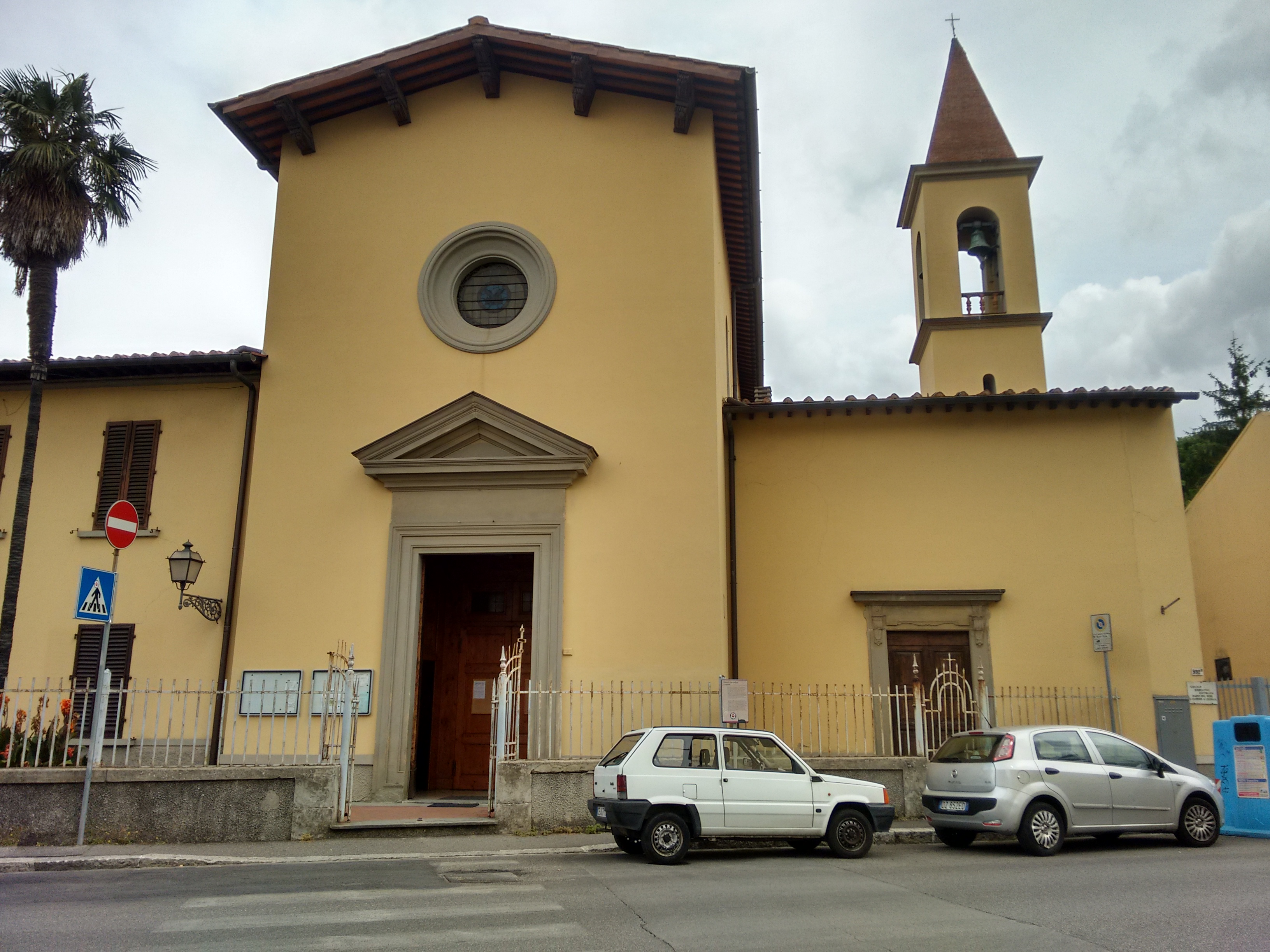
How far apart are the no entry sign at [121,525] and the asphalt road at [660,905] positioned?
323 centimetres

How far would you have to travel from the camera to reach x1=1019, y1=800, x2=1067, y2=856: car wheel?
32.6 ft

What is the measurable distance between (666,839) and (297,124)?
1089 centimetres

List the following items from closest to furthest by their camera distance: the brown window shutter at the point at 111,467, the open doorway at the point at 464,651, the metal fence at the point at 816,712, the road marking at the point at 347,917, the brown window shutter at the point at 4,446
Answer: the road marking at the point at 347,917 < the metal fence at the point at 816,712 < the open doorway at the point at 464,651 < the brown window shutter at the point at 111,467 < the brown window shutter at the point at 4,446

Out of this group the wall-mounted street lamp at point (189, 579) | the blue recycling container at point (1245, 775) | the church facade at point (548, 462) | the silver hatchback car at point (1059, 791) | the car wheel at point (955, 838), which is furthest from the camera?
the church facade at point (548, 462)

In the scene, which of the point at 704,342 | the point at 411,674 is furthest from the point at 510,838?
the point at 704,342

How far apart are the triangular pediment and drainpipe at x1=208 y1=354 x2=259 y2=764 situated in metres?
2.11

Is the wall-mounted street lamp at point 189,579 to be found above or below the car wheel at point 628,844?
above

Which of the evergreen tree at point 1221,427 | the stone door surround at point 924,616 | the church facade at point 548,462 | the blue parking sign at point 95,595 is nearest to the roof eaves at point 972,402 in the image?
the church facade at point 548,462

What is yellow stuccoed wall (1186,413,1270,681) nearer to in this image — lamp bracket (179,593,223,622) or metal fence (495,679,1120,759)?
metal fence (495,679,1120,759)

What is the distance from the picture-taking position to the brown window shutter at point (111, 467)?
565 inches

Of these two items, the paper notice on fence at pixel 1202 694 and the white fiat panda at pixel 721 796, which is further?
the paper notice on fence at pixel 1202 694

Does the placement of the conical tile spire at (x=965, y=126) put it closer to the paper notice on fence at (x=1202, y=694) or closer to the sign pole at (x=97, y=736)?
the paper notice on fence at (x=1202, y=694)

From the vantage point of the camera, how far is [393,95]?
14070 mm

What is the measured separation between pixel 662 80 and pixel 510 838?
979 centimetres
